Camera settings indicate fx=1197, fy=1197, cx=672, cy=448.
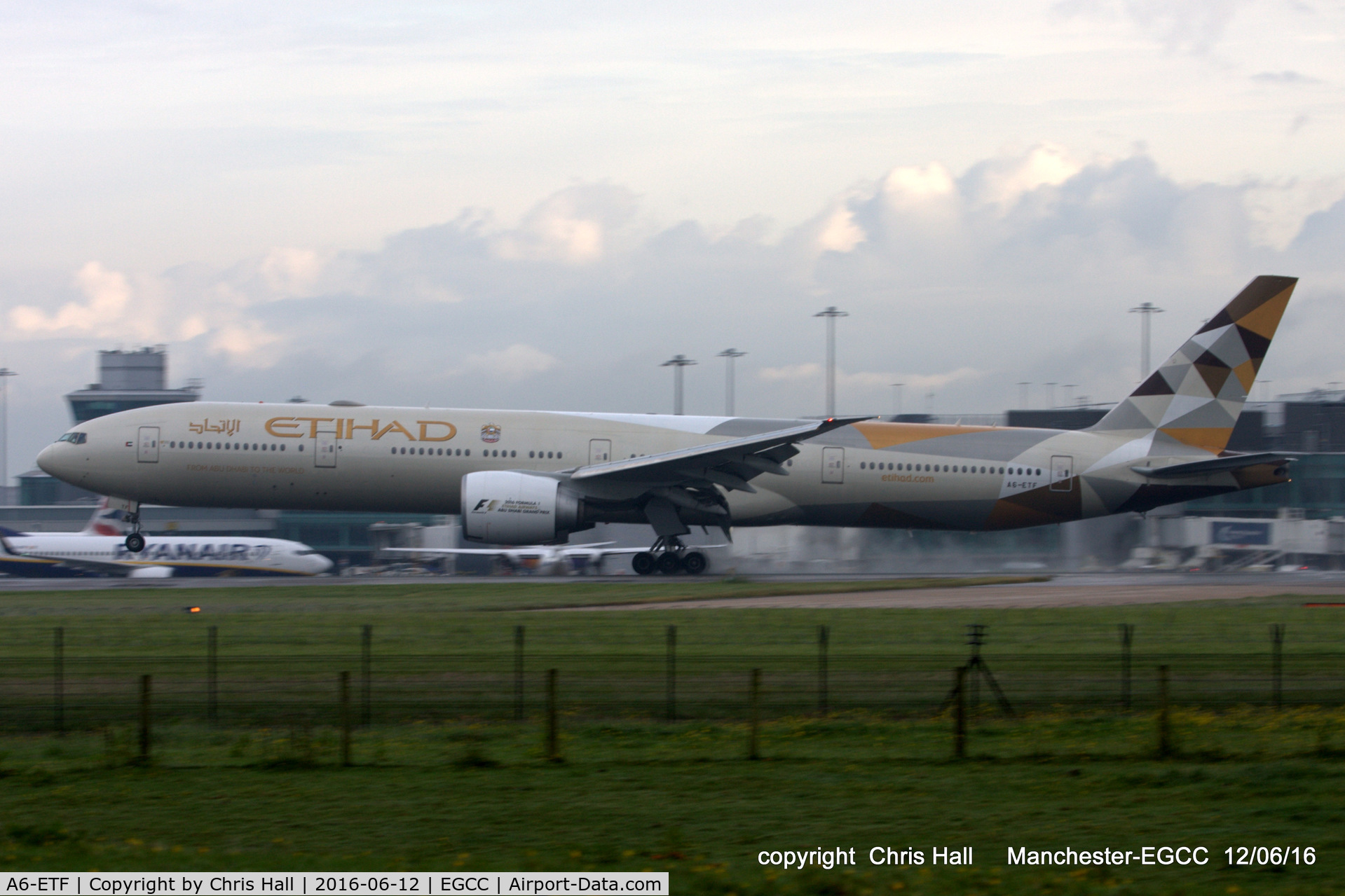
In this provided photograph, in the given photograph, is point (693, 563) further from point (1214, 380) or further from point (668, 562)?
point (1214, 380)

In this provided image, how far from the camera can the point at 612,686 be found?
14312mm

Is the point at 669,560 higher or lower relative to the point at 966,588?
higher

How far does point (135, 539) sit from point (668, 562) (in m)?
13.6

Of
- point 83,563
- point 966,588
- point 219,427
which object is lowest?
point 83,563

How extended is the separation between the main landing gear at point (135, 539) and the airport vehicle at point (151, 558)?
13890 millimetres

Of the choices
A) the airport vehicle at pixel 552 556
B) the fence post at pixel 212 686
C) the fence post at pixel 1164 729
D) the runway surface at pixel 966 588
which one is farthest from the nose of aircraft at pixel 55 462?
the fence post at pixel 1164 729

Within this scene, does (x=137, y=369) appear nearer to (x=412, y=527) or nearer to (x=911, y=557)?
(x=412, y=527)

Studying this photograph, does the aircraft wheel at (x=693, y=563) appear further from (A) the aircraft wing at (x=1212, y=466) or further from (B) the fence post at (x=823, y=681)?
(B) the fence post at (x=823, y=681)

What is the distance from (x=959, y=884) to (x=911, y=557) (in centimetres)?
3070

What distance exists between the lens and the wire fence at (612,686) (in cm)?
1343

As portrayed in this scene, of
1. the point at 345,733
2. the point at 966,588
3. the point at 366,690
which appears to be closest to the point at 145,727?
the point at 345,733

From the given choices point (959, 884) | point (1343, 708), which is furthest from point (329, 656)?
point (1343, 708)

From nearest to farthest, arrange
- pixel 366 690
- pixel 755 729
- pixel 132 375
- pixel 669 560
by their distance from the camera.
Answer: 1. pixel 755 729
2. pixel 366 690
3. pixel 669 560
4. pixel 132 375

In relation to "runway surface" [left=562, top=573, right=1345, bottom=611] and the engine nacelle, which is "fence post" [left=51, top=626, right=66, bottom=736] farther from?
the engine nacelle
